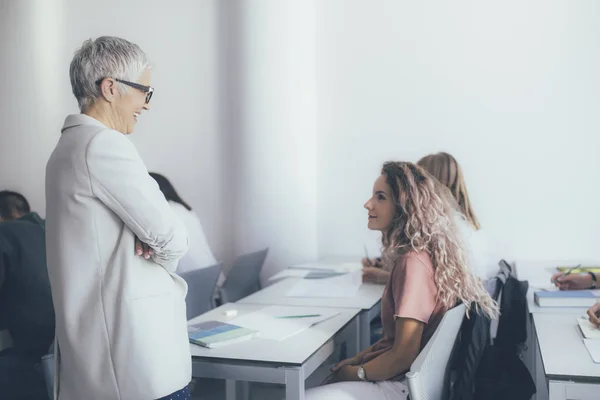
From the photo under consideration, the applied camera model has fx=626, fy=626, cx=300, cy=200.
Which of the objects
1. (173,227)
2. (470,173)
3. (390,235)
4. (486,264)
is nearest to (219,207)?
(470,173)

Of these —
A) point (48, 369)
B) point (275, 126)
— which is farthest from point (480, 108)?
point (48, 369)

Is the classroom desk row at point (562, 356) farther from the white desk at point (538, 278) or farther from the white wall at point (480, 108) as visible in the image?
the white wall at point (480, 108)

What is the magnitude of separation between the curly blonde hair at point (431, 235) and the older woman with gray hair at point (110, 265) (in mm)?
750

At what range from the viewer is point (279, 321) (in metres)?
2.13

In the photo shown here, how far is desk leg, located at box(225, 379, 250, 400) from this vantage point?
2.59m

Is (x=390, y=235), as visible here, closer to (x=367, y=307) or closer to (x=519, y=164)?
(x=367, y=307)

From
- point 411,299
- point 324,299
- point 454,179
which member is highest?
Result: point 454,179

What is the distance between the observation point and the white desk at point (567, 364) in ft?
4.79

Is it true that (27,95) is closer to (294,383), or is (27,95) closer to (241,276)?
(241,276)

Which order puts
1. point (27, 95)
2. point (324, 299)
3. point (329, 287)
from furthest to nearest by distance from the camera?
point (27, 95) → point (329, 287) → point (324, 299)

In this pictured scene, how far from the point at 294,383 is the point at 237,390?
3.93 ft

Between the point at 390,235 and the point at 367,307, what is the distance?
0.47 metres

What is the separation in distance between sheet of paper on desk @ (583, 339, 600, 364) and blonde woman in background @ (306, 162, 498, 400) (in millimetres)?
270

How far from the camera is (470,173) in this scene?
11.9ft
